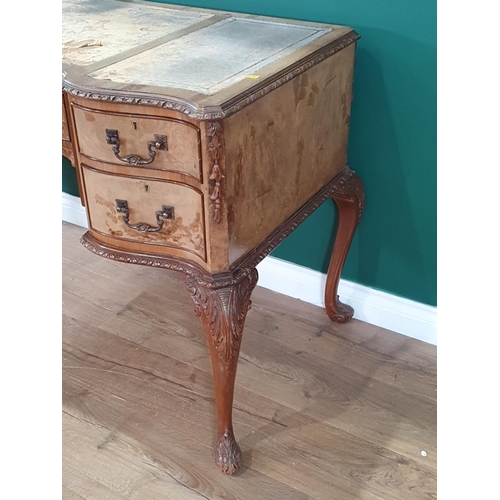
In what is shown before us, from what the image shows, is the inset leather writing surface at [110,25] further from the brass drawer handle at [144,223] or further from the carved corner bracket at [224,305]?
the carved corner bracket at [224,305]

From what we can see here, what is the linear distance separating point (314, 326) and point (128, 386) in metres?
0.58

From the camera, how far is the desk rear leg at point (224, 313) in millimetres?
1250

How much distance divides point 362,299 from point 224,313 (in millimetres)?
721

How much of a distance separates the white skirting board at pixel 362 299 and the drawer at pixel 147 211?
769 mm

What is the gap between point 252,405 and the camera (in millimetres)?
1608

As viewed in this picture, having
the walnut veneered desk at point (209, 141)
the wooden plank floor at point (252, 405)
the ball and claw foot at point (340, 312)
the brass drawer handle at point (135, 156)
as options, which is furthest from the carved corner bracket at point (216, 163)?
the ball and claw foot at point (340, 312)

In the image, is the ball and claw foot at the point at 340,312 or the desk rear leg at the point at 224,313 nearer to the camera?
the desk rear leg at the point at 224,313

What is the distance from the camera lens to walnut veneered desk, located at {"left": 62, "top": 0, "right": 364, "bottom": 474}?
1.12 meters

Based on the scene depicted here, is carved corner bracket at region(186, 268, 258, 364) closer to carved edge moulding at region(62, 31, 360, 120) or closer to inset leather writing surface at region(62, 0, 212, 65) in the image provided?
carved edge moulding at region(62, 31, 360, 120)

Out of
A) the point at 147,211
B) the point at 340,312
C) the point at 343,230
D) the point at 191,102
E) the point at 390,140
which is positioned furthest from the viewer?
the point at 340,312

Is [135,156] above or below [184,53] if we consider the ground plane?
below

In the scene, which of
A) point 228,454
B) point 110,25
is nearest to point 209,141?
point 110,25

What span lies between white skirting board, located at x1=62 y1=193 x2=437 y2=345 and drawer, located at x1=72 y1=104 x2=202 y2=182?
0.88 meters

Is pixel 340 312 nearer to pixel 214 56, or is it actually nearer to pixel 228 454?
pixel 228 454
